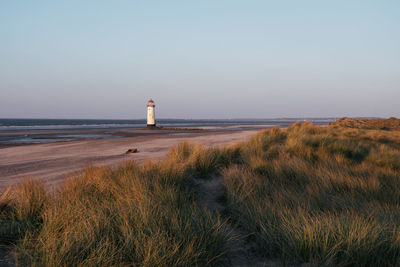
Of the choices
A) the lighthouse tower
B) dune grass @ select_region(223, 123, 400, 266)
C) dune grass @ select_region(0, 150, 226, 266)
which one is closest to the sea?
the lighthouse tower

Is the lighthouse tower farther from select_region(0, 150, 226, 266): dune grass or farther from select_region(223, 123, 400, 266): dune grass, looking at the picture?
select_region(0, 150, 226, 266): dune grass

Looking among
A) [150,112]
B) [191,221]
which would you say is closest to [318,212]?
[191,221]

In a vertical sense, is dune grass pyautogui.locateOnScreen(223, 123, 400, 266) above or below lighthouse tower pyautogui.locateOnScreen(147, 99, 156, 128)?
below

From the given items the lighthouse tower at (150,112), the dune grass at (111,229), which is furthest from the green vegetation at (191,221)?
the lighthouse tower at (150,112)

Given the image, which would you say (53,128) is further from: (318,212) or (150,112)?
(318,212)

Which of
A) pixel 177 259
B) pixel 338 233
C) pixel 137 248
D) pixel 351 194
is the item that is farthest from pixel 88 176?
pixel 351 194

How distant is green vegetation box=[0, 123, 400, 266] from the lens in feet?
6.54

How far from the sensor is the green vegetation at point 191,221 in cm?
199

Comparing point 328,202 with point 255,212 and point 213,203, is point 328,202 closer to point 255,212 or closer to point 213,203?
point 255,212

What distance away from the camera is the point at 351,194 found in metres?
3.63

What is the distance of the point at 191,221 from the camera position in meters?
2.34

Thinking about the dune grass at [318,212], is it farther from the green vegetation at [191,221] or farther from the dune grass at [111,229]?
the dune grass at [111,229]

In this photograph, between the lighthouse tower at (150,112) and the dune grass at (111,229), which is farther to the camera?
the lighthouse tower at (150,112)

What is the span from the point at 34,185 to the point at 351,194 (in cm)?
421
